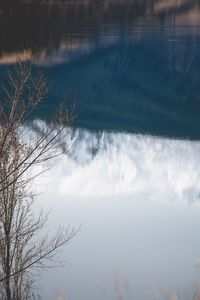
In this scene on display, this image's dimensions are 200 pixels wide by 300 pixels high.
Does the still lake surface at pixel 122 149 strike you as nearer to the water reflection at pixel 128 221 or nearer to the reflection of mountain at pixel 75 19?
the water reflection at pixel 128 221

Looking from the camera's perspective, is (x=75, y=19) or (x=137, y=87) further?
(x=75, y=19)

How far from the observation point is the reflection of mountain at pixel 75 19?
96125 mm

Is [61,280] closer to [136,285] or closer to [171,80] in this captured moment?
[136,285]

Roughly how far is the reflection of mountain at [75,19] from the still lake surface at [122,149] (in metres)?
0.39

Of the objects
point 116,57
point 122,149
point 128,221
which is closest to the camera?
→ point 128,221

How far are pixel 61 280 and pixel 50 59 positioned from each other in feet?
250

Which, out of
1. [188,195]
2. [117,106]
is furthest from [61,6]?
[188,195]

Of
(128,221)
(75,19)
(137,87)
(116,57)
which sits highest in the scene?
(75,19)

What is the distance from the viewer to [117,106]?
3177 inches

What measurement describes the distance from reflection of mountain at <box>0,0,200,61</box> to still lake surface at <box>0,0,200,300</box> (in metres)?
0.39

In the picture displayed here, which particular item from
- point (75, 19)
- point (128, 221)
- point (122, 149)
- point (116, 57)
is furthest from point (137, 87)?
point (128, 221)

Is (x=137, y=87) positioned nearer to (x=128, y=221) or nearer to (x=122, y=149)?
(x=122, y=149)

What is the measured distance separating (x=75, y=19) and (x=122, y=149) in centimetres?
7934

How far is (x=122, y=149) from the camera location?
48.6 meters
